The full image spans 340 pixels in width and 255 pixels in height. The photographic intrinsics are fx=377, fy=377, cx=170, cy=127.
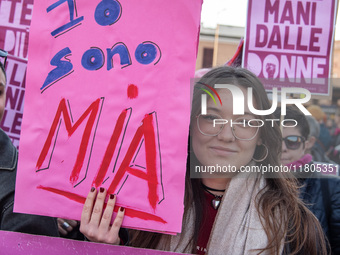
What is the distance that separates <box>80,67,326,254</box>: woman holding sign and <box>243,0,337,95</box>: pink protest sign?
0.29 feet

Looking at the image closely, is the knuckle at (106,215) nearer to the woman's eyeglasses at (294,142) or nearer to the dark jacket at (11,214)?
the dark jacket at (11,214)

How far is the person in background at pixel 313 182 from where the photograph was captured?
4.46 ft

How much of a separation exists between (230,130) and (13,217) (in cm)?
79

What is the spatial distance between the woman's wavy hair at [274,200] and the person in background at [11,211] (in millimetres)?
349

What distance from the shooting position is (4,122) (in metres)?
1.90

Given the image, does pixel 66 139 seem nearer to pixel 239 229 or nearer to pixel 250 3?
pixel 239 229

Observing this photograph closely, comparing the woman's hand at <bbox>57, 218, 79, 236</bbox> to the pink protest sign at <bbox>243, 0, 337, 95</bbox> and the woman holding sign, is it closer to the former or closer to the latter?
the woman holding sign

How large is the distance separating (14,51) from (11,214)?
3.17 ft

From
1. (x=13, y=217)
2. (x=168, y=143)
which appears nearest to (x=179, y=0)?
(x=168, y=143)

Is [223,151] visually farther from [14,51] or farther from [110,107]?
[14,51]

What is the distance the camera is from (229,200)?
1.26 meters

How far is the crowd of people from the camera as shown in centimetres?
117

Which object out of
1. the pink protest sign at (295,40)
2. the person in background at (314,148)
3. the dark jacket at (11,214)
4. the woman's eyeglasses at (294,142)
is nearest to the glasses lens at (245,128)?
the pink protest sign at (295,40)

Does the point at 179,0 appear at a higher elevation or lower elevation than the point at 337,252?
higher
